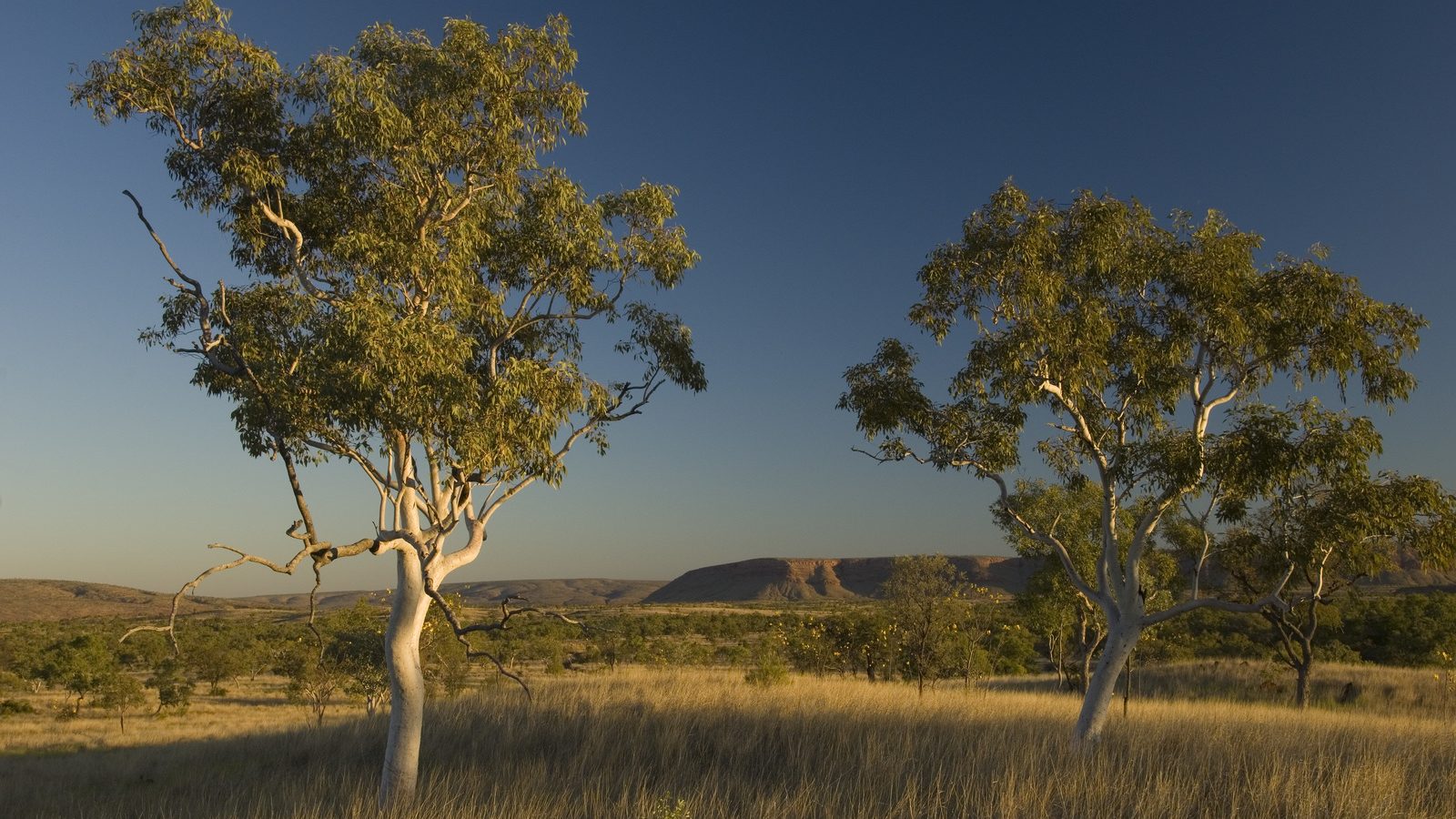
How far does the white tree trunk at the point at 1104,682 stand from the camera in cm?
1222

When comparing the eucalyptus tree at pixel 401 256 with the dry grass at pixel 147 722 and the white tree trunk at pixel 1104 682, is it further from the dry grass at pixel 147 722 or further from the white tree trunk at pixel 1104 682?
the dry grass at pixel 147 722

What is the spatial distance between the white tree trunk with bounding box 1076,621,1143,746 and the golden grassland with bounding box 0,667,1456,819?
0.34m

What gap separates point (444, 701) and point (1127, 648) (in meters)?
12.1

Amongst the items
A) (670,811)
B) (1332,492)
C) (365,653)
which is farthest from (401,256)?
(365,653)

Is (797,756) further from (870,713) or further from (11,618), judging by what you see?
(11,618)

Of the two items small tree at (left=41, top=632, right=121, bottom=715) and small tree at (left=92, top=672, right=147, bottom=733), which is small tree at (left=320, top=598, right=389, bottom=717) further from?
small tree at (left=41, top=632, right=121, bottom=715)

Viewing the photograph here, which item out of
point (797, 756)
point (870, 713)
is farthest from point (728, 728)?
point (870, 713)

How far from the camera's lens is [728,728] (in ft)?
43.3

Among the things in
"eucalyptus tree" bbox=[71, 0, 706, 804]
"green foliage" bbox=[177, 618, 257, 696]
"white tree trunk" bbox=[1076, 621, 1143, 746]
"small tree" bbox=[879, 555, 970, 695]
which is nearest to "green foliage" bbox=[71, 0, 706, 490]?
"eucalyptus tree" bbox=[71, 0, 706, 804]

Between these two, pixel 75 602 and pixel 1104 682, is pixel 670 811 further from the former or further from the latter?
pixel 75 602

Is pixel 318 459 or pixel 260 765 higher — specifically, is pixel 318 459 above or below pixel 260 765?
above

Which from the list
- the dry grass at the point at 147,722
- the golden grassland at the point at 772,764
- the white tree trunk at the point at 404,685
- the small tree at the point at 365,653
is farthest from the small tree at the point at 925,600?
the white tree trunk at the point at 404,685

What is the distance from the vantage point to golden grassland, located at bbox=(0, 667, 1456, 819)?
27.3ft

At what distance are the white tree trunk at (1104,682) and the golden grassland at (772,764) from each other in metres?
0.34
